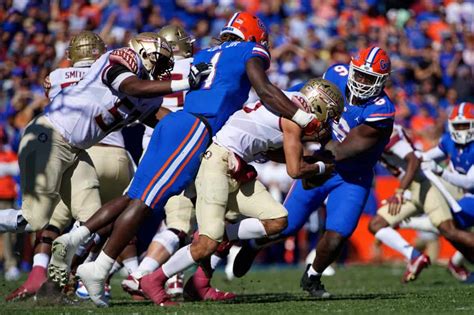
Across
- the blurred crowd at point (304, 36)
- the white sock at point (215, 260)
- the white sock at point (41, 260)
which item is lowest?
the blurred crowd at point (304, 36)

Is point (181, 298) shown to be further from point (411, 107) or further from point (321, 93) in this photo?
point (411, 107)

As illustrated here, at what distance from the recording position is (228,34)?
7164 mm

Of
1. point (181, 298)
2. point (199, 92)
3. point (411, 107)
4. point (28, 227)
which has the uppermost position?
point (199, 92)

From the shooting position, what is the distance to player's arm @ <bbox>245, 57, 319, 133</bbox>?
256 inches

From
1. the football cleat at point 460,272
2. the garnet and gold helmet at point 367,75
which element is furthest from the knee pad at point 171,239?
the football cleat at point 460,272

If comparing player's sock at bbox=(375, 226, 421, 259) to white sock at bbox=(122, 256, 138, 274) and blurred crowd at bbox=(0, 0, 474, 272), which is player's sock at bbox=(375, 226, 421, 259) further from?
blurred crowd at bbox=(0, 0, 474, 272)

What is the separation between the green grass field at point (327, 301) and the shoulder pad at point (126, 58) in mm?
1669

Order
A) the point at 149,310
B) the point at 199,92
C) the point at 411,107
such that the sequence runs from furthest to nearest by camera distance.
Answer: the point at 411,107, the point at 199,92, the point at 149,310

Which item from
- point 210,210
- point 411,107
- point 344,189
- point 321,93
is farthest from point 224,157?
point 411,107

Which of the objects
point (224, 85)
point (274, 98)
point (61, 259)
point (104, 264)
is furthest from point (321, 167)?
point (61, 259)

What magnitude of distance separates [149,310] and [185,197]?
1.55m

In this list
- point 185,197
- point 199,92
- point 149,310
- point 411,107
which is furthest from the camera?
point 411,107

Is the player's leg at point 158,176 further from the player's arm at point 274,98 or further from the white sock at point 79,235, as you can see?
the player's arm at point 274,98

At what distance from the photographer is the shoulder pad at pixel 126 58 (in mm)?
6672
